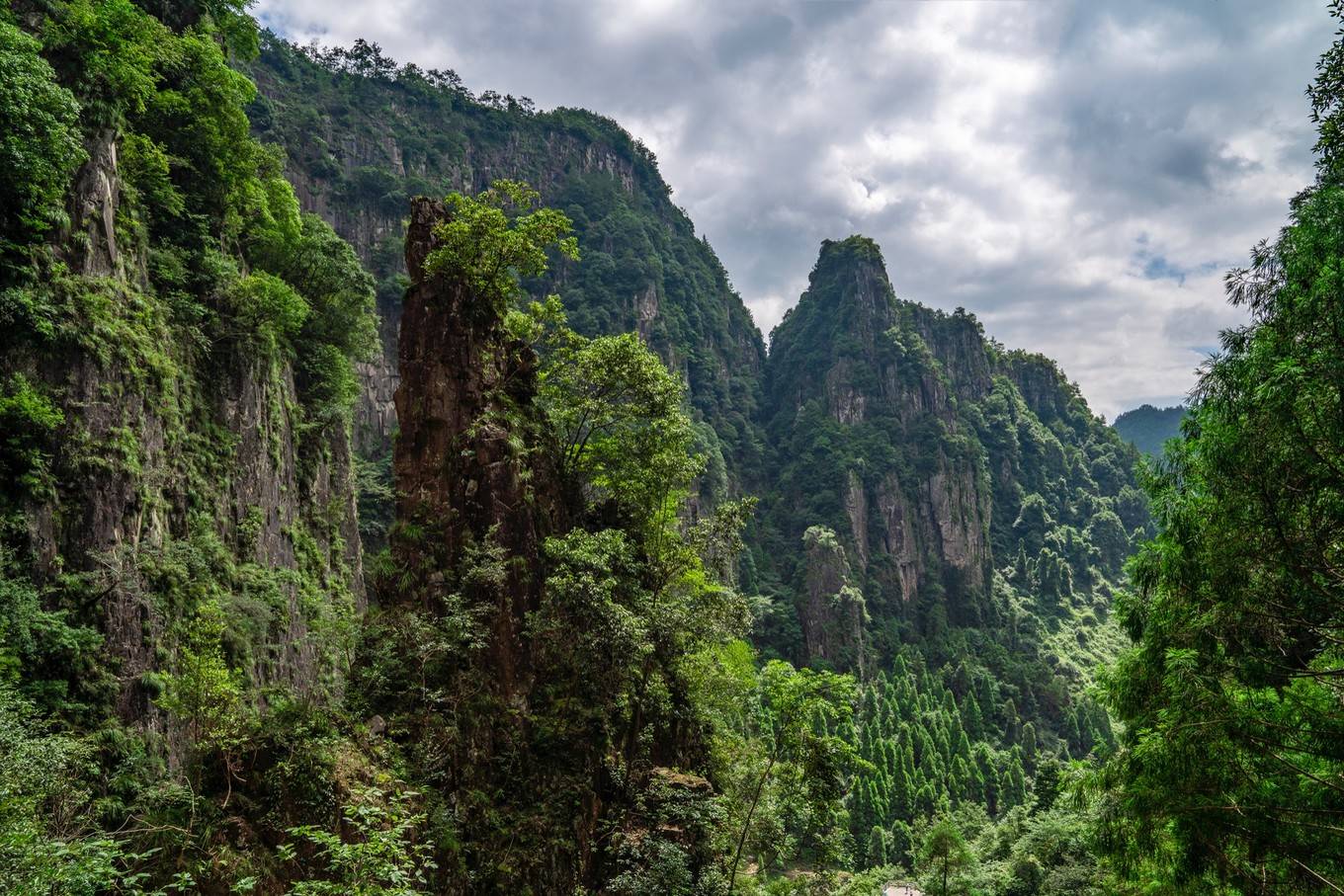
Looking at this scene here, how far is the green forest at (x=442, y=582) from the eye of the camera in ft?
21.7

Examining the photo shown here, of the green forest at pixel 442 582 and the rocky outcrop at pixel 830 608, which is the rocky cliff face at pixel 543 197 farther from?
the green forest at pixel 442 582

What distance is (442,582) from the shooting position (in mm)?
12875

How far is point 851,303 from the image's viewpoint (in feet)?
410

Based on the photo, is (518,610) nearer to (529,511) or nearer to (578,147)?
(529,511)

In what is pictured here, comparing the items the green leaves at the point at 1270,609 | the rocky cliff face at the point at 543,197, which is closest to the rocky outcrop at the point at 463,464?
the green leaves at the point at 1270,609

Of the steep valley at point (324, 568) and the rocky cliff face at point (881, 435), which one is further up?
the rocky cliff face at point (881, 435)

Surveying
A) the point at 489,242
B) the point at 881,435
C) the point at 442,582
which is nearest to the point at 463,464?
the point at 442,582

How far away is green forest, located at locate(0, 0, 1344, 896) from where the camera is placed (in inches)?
260

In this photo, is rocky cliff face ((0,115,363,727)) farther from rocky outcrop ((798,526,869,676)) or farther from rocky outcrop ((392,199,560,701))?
rocky outcrop ((798,526,869,676))

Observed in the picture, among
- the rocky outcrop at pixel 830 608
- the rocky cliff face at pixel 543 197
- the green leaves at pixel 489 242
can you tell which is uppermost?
the rocky cliff face at pixel 543 197

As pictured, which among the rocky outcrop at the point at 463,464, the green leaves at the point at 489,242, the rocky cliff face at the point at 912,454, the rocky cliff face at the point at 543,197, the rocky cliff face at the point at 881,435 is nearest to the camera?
the rocky outcrop at the point at 463,464

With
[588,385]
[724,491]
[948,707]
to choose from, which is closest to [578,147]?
[724,491]

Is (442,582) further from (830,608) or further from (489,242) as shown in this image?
(830,608)

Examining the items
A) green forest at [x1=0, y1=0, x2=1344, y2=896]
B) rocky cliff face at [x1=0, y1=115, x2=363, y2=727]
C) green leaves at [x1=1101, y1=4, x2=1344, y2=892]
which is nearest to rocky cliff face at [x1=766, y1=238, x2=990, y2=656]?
green forest at [x1=0, y1=0, x2=1344, y2=896]
